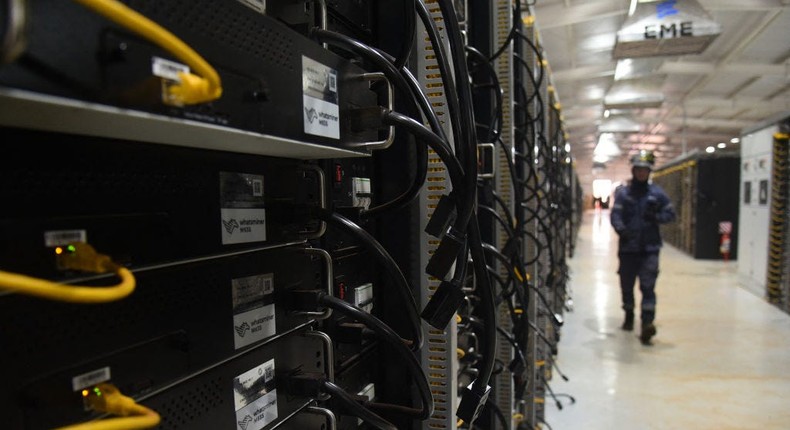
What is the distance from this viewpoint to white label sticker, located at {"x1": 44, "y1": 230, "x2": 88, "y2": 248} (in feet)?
1.14

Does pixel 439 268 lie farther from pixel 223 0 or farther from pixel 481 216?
pixel 481 216

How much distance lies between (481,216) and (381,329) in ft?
2.80

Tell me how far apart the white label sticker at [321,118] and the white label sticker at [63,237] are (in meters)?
0.24

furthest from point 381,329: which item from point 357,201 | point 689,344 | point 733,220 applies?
point 733,220

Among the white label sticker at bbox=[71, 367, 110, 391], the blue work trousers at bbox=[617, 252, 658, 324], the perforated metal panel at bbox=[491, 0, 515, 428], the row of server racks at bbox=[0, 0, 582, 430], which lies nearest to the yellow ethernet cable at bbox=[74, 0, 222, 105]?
the row of server racks at bbox=[0, 0, 582, 430]

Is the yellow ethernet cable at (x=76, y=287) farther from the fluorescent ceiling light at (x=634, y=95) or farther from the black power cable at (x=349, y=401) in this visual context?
the fluorescent ceiling light at (x=634, y=95)

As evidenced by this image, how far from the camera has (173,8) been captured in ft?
1.15

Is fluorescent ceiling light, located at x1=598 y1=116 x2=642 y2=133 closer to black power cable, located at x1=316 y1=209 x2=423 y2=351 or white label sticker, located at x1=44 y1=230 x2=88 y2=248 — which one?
black power cable, located at x1=316 y1=209 x2=423 y2=351

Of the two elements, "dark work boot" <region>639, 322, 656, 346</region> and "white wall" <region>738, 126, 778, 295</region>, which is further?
"white wall" <region>738, 126, 778, 295</region>

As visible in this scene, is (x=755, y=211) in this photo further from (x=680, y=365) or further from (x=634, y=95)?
(x=680, y=365)

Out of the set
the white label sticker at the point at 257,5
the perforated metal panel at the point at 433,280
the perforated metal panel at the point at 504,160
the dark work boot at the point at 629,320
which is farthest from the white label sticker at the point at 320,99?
the dark work boot at the point at 629,320

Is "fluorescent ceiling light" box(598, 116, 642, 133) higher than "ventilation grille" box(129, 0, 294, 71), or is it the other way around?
"fluorescent ceiling light" box(598, 116, 642, 133)

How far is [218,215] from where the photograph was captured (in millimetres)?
531

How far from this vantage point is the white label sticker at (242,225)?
0.54 m
